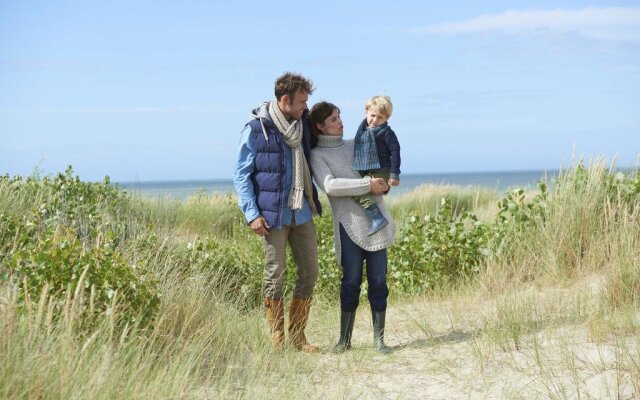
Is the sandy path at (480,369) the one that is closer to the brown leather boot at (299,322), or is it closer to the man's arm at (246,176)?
the brown leather boot at (299,322)

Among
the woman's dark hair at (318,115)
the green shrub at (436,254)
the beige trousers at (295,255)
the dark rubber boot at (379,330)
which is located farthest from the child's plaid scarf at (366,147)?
the green shrub at (436,254)

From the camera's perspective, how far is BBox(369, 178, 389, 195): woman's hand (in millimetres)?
5410

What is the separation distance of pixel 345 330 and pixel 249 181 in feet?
4.73

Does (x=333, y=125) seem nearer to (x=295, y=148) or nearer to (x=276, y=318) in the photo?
(x=295, y=148)

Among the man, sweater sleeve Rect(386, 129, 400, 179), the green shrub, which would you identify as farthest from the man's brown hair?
the green shrub

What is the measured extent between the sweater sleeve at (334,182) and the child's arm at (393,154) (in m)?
0.18

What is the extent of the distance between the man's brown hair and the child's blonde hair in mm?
465

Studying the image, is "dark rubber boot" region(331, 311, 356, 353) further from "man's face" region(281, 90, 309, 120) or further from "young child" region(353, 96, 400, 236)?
"man's face" region(281, 90, 309, 120)

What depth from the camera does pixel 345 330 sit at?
5828 mm

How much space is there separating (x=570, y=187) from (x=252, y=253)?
385 cm

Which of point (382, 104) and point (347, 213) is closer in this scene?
point (382, 104)

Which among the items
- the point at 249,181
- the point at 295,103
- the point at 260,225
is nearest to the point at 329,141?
the point at 295,103

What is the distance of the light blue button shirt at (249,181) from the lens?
5363 mm

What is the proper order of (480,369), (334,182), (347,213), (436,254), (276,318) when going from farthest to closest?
1. (436,254)
2. (276,318)
3. (347,213)
4. (334,182)
5. (480,369)
